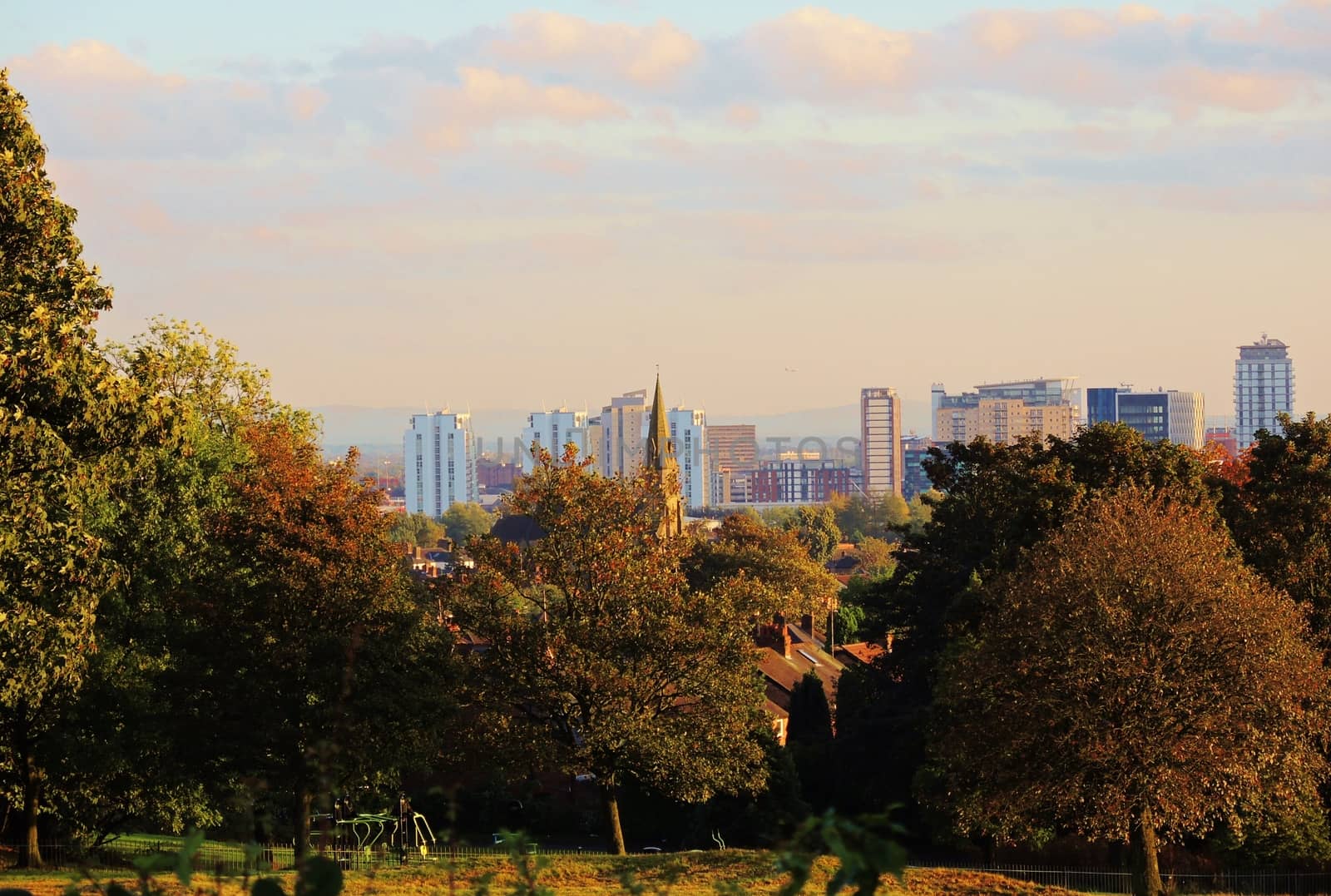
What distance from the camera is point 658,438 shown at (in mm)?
113000

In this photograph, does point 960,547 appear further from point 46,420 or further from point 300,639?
point 46,420

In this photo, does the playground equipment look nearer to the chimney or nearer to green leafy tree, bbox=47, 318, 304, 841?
green leafy tree, bbox=47, 318, 304, 841

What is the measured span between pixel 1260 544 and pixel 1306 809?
21.3ft

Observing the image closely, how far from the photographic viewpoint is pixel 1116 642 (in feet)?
78.7

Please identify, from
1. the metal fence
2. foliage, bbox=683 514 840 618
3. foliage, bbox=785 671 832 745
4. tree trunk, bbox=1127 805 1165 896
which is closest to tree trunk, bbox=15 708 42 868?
the metal fence

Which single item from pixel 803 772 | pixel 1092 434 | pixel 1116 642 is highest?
pixel 1092 434

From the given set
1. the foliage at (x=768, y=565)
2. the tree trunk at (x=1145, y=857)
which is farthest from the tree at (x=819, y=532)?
the tree trunk at (x=1145, y=857)

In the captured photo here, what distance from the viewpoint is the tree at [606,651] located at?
2706 centimetres

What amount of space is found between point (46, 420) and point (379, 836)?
1363cm

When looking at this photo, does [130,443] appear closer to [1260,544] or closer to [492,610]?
[492,610]

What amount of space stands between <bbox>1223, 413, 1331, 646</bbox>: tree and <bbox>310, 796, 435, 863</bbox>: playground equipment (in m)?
17.3

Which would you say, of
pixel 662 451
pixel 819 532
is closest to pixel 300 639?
pixel 662 451

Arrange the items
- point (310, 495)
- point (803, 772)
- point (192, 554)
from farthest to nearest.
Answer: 1. point (803, 772)
2. point (192, 554)
3. point (310, 495)

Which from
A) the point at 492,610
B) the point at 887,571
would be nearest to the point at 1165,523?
the point at 492,610
